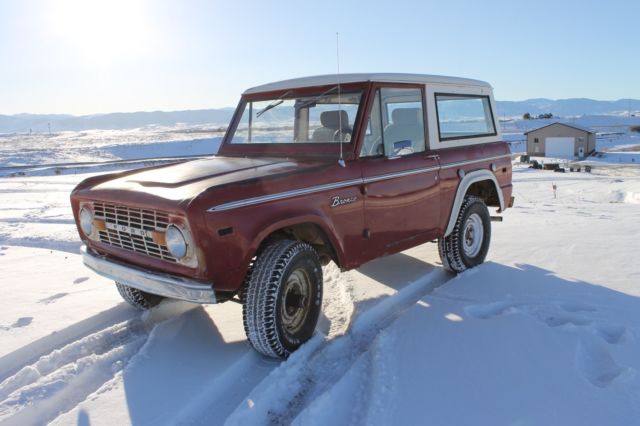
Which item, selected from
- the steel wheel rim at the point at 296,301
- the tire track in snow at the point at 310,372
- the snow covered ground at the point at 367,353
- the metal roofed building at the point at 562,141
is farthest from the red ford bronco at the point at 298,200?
the metal roofed building at the point at 562,141

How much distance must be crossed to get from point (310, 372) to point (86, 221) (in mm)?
2059

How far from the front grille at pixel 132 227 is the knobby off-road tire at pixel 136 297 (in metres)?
0.69

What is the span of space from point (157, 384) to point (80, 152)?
5627 centimetres

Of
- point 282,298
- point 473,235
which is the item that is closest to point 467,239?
point 473,235

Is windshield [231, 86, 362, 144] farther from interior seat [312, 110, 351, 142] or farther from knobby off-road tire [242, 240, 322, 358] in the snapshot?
knobby off-road tire [242, 240, 322, 358]

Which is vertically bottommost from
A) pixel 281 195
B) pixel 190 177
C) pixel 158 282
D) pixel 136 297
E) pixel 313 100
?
pixel 136 297

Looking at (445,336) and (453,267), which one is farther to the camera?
(453,267)

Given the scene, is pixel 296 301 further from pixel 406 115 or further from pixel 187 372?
pixel 406 115

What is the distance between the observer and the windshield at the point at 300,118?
4133mm

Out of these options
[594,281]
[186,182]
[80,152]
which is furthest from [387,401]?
[80,152]

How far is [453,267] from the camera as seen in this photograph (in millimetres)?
5023

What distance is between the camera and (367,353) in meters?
3.33

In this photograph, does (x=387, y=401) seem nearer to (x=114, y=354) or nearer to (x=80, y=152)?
(x=114, y=354)

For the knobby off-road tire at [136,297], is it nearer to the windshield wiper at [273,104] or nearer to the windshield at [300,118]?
the windshield at [300,118]
